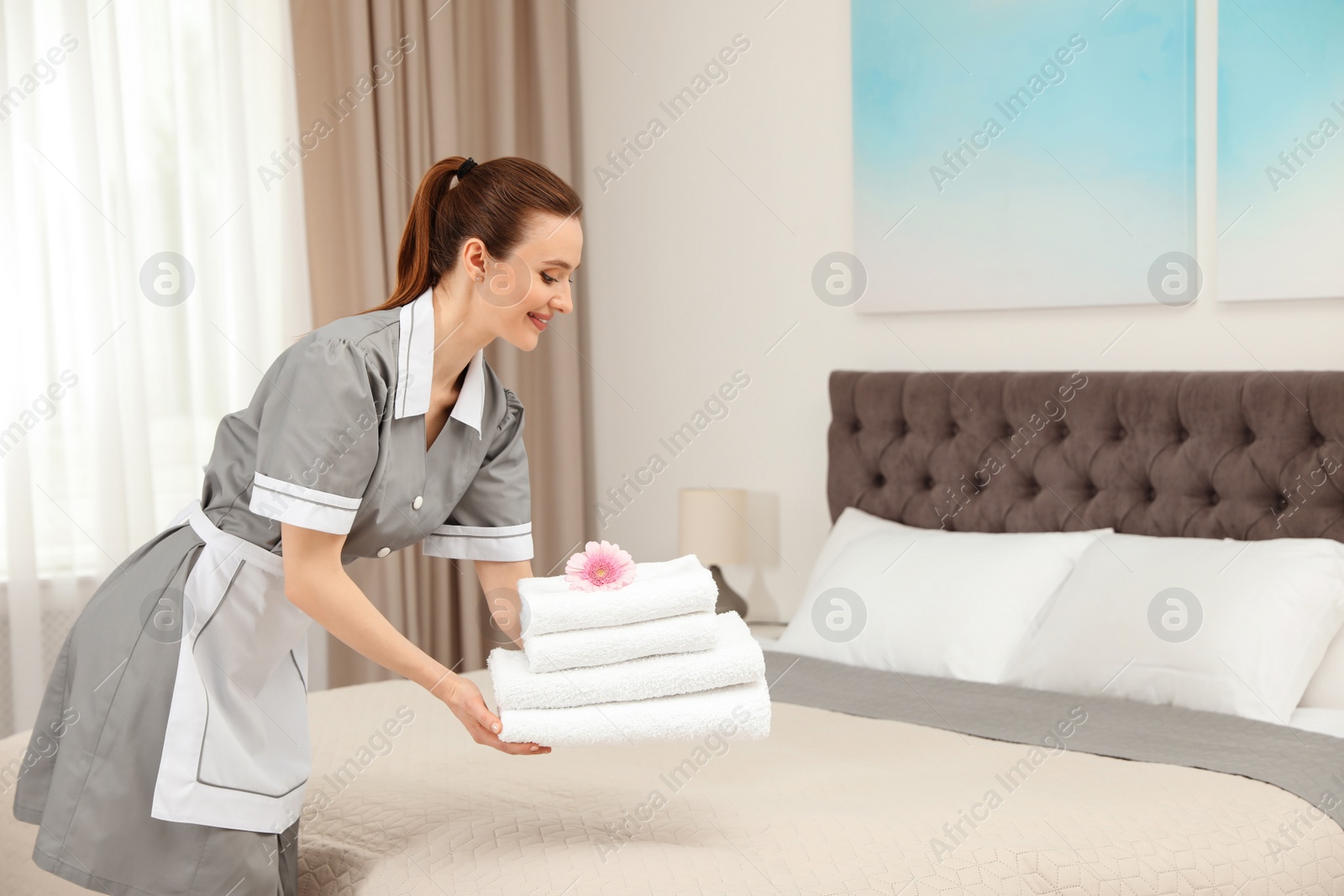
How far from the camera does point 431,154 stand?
3727 millimetres

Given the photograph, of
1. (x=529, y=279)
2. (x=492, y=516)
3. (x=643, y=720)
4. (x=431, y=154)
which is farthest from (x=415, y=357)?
(x=431, y=154)

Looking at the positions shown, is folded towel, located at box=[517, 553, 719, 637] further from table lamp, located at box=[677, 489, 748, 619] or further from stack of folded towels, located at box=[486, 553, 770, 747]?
table lamp, located at box=[677, 489, 748, 619]

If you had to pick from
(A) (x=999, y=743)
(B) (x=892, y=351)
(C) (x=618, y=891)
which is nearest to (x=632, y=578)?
(C) (x=618, y=891)

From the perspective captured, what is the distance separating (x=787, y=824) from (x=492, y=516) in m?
0.60

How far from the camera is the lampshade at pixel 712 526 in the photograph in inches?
136

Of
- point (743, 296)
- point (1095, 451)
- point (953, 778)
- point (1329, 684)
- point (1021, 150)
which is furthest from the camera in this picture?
point (743, 296)

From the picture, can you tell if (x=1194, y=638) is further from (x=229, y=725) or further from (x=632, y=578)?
(x=229, y=725)

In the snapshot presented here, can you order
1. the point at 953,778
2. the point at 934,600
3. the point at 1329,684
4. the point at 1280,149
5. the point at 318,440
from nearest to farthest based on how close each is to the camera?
the point at 318,440 → the point at 953,778 → the point at 1329,684 → the point at 1280,149 → the point at 934,600

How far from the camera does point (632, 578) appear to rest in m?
1.53

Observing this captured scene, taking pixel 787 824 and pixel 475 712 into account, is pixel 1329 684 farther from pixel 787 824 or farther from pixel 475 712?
pixel 475 712

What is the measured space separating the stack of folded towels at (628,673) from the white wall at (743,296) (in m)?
1.75

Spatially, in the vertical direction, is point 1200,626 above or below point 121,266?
below

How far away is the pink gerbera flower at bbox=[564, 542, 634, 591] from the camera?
5.00 ft

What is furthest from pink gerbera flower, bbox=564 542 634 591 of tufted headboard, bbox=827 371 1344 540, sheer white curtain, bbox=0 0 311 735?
sheer white curtain, bbox=0 0 311 735
